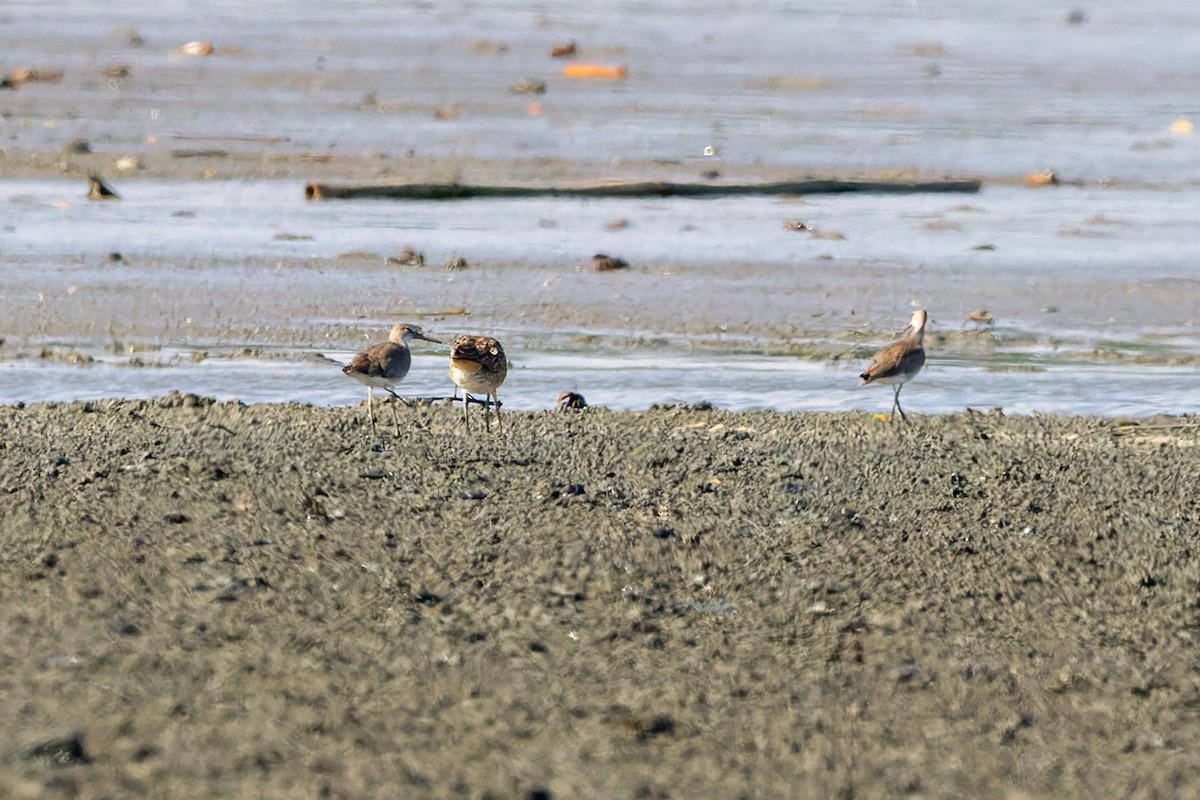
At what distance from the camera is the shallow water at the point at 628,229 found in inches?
438

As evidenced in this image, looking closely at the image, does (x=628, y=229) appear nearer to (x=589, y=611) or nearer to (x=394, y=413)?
(x=394, y=413)

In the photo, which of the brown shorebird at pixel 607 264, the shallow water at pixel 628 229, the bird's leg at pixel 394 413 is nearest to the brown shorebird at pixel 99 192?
the shallow water at pixel 628 229

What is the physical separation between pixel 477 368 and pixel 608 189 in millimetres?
7263

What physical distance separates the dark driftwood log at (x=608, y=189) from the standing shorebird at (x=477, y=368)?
667 centimetres

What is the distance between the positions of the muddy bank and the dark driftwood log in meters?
7.34

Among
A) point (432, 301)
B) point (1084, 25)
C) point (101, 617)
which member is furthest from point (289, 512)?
point (1084, 25)

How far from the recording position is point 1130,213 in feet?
54.7

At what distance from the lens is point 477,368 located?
31.3 ft

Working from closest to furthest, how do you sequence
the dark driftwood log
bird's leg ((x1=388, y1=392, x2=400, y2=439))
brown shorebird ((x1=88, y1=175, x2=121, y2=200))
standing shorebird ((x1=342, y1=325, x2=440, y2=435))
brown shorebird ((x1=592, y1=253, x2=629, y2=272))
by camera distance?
bird's leg ((x1=388, y1=392, x2=400, y2=439))
standing shorebird ((x1=342, y1=325, x2=440, y2=435))
brown shorebird ((x1=592, y1=253, x2=629, y2=272))
the dark driftwood log
brown shorebird ((x1=88, y1=175, x2=121, y2=200))

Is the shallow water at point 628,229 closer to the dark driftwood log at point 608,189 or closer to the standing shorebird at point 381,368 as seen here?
the dark driftwood log at point 608,189

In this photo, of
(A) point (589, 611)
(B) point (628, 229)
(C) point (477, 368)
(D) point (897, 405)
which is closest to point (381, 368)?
(C) point (477, 368)

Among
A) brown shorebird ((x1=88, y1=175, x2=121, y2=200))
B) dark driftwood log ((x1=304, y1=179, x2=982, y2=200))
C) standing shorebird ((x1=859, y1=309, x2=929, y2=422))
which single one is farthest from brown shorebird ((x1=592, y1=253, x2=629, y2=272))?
brown shorebird ((x1=88, y1=175, x2=121, y2=200))

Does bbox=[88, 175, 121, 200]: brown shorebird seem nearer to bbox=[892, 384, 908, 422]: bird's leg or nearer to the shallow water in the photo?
the shallow water

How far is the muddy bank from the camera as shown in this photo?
511 cm
